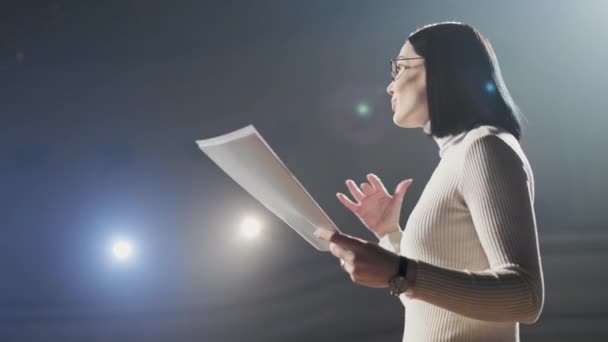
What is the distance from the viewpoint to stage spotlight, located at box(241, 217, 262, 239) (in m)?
2.03

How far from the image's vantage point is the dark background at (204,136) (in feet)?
6.34

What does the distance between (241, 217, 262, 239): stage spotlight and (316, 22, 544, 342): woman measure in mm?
1300

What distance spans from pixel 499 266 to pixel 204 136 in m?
1.63

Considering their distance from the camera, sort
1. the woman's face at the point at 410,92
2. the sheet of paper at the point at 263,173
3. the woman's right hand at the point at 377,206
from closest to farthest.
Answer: the sheet of paper at the point at 263,173
the woman's face at the point at 410,92
the woman's right hand at the point at 377,206

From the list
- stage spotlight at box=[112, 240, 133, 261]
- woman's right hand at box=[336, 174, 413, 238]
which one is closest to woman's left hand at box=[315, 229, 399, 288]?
woman's right hand at box=[336, 174, 413, 238]

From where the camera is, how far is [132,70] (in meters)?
1.97

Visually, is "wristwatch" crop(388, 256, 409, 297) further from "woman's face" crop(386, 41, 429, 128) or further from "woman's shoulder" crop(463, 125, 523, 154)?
"woman's face" crop(386, 41, 429, 128)

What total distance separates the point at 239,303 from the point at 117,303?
469 mm

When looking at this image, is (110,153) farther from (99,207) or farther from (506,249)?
(506,249)

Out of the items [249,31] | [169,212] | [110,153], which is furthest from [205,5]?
[169,212]

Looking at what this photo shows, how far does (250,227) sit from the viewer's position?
80.1 inches

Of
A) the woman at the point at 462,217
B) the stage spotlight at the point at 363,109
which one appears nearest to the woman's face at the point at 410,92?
the woman at the point at 462,217

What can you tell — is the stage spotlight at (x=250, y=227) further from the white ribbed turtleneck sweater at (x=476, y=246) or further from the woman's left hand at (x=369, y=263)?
the woman's left hand at (x=369, y=263)

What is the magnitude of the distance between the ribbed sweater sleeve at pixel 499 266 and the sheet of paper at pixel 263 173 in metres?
0.17
